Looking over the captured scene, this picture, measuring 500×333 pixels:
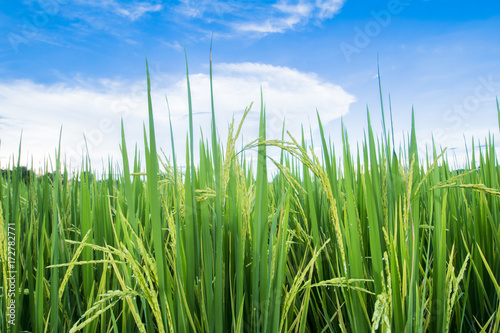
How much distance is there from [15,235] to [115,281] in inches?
20.4

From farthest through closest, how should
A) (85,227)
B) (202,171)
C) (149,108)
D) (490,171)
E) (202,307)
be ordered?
(490,171), (85,227), (202,171), (202,307), (149,108)

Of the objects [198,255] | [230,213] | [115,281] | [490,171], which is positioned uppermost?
[490,171]

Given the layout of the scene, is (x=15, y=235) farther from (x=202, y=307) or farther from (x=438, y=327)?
(x=438, y=327)

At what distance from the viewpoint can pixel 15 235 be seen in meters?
1.39

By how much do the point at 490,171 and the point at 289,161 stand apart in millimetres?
1455

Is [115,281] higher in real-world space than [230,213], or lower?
lower

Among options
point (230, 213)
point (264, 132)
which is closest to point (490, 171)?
point (264, 132)

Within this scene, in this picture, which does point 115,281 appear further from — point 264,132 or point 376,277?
point 376,277

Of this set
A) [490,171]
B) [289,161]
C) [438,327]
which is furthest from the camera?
[289,161]

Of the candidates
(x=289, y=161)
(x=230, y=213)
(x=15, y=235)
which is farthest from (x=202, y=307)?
(x=289, y=161)

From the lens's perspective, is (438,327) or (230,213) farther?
(230,213)

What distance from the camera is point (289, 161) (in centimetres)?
277

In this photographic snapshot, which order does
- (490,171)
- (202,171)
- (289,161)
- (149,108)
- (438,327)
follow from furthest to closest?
(289,161), (490,171), (202,171), (438,327), (149,108)

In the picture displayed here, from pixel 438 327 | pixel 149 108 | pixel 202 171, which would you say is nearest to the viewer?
pixel 149 108
